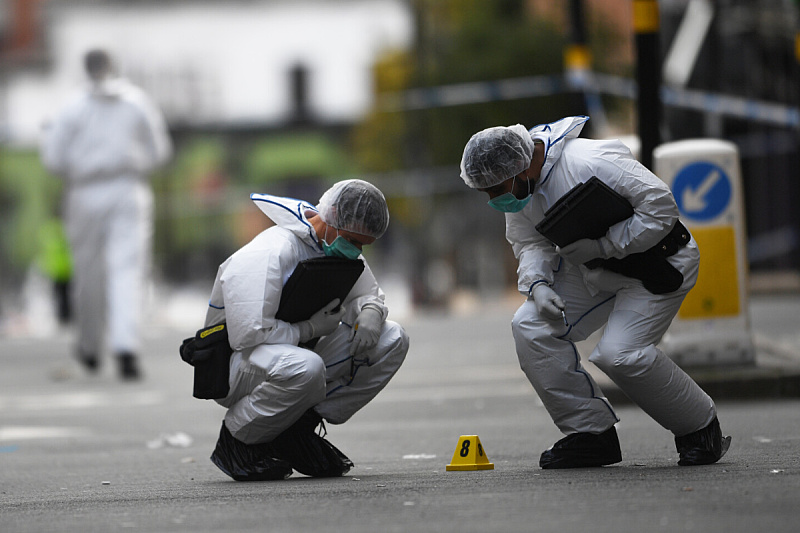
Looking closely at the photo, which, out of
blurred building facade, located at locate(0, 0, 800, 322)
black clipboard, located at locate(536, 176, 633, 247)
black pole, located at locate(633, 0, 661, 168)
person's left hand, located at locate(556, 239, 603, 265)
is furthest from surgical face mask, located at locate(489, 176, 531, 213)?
blurred building facade, located at locate(0, 0, 800, 322)

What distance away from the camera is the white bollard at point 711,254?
28.1 ft

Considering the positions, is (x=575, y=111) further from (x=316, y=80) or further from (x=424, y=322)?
(x=316, y=80)

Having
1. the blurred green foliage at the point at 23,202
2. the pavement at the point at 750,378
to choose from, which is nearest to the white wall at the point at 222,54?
the blurred green foliage at the point at 23,202

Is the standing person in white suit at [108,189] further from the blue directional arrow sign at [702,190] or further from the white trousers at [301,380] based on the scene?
the white trousers at [301,380]

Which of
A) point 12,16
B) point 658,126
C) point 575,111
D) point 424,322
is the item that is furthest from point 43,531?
point 12,16

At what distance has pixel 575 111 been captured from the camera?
22.8 m

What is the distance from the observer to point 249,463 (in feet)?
19.2

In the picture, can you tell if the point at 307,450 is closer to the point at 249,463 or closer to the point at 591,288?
the point at 249,463

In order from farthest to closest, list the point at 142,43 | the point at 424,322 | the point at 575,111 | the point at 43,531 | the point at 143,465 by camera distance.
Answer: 1. the point at 142,43
2. the point at 575,111
3. the point at 424,322
4. the point at 143,465
5. the point at 43,531

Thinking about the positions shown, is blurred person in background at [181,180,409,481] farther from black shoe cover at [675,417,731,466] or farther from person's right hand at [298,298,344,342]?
black shoe cover at [675,417,731,466]

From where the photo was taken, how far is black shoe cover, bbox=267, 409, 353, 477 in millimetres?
5941

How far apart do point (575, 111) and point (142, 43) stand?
90.6 ft

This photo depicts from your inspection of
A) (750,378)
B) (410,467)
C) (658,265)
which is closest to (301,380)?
(410,467)

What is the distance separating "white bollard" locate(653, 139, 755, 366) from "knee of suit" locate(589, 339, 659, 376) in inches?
118
